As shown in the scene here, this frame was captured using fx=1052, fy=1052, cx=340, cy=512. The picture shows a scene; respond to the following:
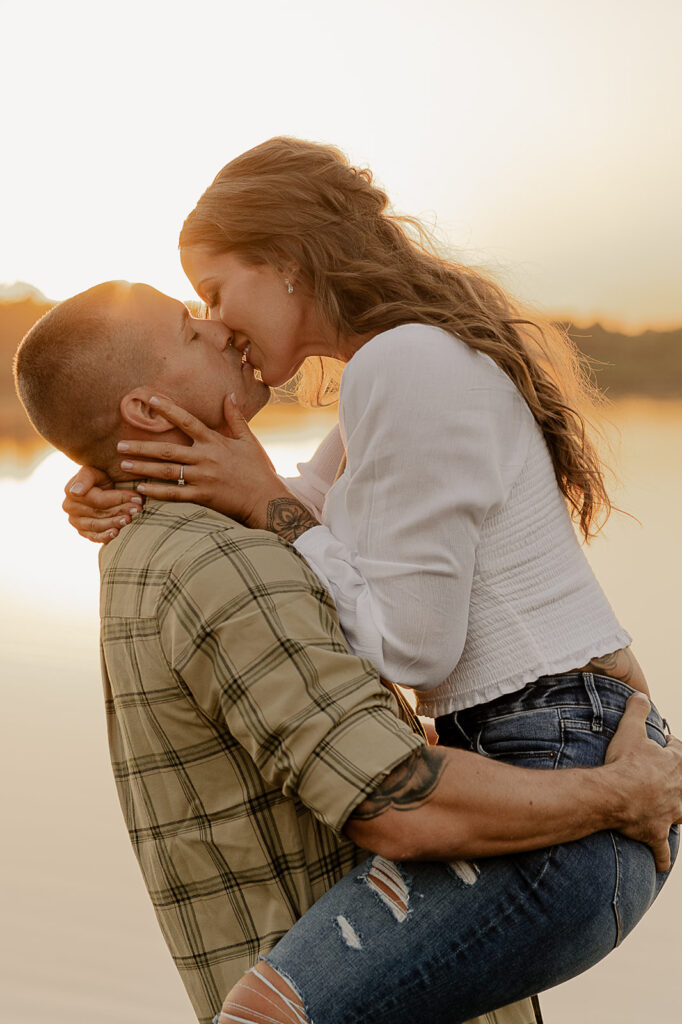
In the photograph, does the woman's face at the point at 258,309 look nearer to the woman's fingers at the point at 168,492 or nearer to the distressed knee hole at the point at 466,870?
the woman's fingers at the point at 168,492

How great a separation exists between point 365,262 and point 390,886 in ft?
3.28

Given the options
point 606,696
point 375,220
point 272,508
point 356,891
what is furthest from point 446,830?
point 375,220

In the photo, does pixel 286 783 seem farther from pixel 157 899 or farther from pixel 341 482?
pixel 341 482

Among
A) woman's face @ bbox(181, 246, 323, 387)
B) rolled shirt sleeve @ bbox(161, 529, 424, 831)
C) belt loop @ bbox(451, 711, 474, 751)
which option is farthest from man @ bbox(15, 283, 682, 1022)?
woman's face @ bbox(181, 246, 323, 387)

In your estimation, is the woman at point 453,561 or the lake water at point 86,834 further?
the lake water at point 86,834

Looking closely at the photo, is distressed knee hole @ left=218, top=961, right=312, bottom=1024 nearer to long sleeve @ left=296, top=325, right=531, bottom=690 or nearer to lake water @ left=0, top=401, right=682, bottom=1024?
long sleeve @ left=296, top=325, right=531, bottom=690

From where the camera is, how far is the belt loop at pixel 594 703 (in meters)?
1.44

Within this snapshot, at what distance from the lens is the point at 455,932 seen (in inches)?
51.2

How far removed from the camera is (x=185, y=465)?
161 cm

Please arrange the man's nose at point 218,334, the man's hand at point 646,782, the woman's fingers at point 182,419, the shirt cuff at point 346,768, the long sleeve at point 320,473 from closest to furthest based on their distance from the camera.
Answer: the shirt cuff at point 346,768, the man's hand at point 646,782, the woman's fingers at point 182,419, the man's nose at point 218,334, the long sleeve at point 320,473

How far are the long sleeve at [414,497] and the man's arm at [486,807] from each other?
0.56 ft

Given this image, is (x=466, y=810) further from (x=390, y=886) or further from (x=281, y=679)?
(x=281, y=679)

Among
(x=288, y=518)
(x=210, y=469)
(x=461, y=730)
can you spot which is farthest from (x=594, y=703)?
(x=210, y=469)

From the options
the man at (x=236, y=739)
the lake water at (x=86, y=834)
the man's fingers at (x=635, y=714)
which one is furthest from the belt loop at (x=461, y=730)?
the lake water at (x=86, y=834)
